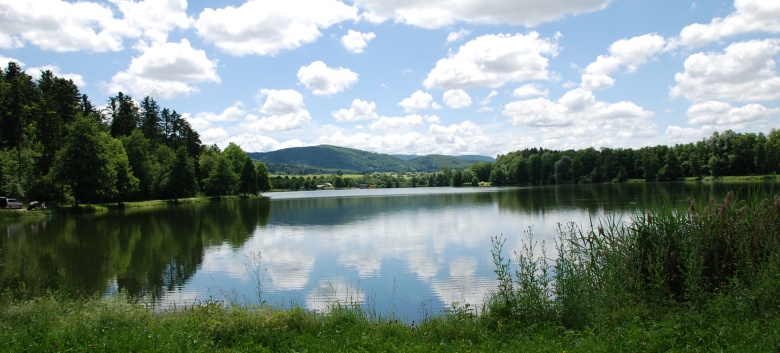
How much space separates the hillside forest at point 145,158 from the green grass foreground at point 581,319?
52.2 meters

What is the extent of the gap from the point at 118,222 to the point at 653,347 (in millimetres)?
44858

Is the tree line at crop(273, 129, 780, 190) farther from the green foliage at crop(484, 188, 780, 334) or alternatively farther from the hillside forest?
the green foliage at crop(484, 188, 780, 334)

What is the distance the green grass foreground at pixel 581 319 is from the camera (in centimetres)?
651

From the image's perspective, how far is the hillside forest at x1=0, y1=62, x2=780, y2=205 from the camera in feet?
176

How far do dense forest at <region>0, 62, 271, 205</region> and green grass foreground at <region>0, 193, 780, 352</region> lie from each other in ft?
169

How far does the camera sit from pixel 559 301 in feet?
28.0

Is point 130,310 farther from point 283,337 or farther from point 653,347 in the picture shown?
point 653,347

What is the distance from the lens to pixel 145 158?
7312cm

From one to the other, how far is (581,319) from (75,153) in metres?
59.0

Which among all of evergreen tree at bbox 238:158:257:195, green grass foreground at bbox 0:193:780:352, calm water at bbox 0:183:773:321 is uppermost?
evergreen tree at bbox 238:158:257:195

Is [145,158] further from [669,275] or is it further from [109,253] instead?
[669,275]

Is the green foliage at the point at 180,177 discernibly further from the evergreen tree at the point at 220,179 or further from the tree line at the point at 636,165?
the tree line at the point at 636,165

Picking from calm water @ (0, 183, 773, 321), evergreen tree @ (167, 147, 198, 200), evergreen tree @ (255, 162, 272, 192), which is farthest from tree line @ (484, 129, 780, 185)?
evergreen tree @ (167, 147, 198, 200)

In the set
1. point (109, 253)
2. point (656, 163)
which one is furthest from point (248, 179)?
point (656, 163)
